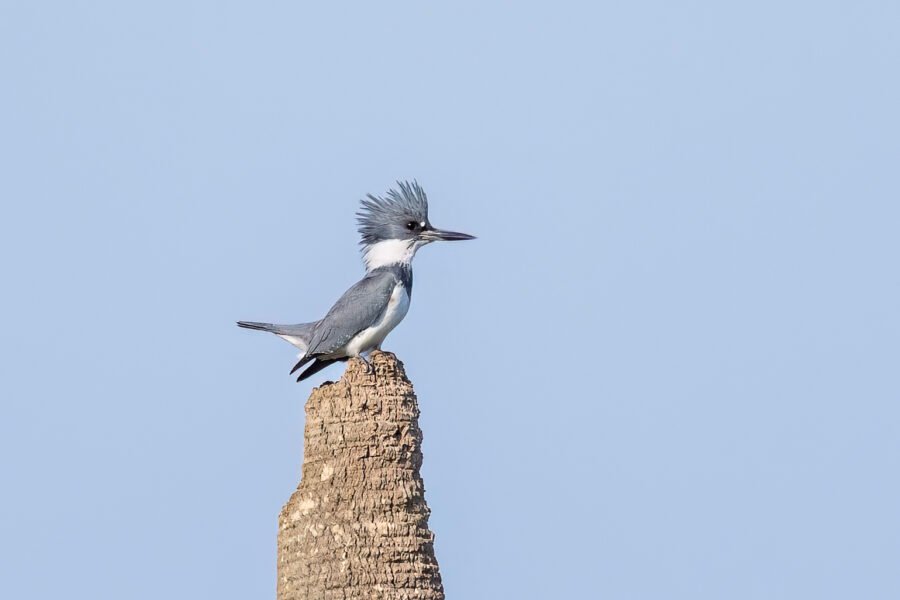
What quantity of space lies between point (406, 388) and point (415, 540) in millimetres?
1126

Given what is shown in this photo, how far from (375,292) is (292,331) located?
0.95m

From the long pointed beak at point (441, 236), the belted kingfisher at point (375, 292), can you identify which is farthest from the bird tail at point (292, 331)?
the long pointed beak at point (441, 236)

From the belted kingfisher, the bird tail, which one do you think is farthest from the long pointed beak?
the bird tail

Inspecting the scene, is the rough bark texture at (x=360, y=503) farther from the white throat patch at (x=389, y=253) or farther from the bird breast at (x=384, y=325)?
the white throat patch at (x=389, y=253)

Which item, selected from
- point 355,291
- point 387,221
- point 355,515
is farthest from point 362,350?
point 355,515

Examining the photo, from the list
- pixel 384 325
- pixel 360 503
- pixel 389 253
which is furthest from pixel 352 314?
pixel 360 503

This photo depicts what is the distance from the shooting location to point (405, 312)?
14.2 meters

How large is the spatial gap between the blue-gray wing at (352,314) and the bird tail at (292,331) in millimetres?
205

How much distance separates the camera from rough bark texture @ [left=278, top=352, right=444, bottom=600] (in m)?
11.5

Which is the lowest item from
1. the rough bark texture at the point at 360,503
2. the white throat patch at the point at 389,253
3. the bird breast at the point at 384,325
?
the rough bark texture at the point at 360,503

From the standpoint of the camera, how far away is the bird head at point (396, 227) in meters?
14.7

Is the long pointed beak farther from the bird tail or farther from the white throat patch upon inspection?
the bird tail

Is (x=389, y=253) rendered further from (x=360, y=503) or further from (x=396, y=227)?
(x=360, y=503)

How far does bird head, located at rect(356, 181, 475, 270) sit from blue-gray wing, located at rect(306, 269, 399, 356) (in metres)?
0.64
